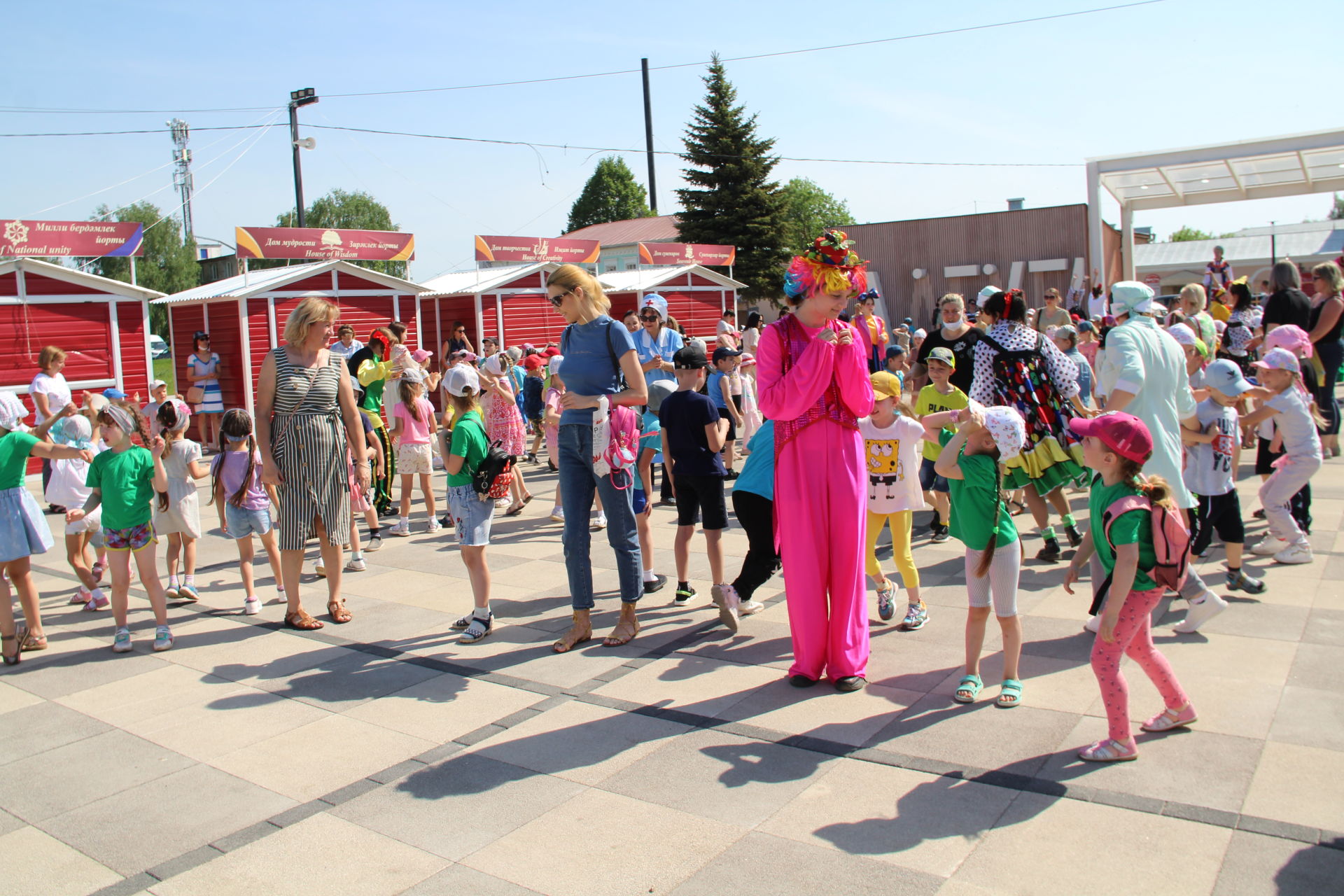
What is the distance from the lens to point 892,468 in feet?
18.4

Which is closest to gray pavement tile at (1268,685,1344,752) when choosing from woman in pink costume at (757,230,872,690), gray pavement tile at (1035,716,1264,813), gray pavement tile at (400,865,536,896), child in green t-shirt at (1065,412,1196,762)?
gray pavement tile at (1035,716,1264,813)

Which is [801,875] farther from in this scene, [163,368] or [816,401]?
[163,368]

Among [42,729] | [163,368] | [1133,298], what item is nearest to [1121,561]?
[1133,298]

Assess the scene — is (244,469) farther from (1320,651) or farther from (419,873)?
(1320,651)

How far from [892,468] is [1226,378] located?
6.89 ft

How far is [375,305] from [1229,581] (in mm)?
14389

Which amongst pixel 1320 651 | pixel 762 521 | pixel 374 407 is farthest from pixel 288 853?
pixel 374 407

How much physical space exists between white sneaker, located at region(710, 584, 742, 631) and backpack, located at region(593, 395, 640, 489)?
2.60 ft

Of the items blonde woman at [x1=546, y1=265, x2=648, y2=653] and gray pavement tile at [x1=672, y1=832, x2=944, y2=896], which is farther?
blonde woman at [x1=546, y1=265, x2=648, y2=653]

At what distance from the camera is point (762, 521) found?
530cm

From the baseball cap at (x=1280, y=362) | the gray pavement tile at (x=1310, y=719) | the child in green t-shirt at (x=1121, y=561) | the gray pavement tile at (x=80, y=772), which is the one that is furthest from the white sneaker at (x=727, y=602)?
the baseball cap at (x=1280, y=362)

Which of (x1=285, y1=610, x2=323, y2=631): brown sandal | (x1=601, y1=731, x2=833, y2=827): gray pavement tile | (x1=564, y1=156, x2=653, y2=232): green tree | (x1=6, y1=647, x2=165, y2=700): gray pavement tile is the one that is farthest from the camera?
(x1=564, y1=156, x2=653, y2=232): green tree

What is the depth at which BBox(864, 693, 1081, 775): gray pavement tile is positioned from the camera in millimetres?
3791

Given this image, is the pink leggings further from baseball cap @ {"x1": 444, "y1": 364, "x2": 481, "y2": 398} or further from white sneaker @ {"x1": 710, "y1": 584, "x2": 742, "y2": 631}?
baseball cap @ {"x1": 444, "y1": 364, "x2": 481, "y2": 398}
